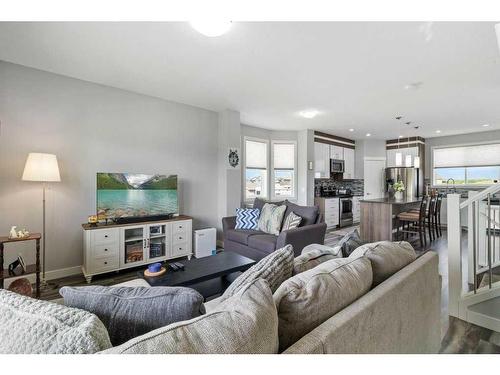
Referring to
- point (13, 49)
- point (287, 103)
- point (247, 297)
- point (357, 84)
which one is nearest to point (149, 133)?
point (13, 49)

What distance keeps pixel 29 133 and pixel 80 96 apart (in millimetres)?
740

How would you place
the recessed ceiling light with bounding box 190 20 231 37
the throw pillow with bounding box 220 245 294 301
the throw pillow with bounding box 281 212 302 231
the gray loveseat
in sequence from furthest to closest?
the throw pillow with bounding box 281 212 302 231, the gray loveseat, the recessed ceiling light with bounding box 190 20 231 37, the throw pillow with bounding box 220 245 294 301

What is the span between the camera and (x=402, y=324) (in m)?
1.11

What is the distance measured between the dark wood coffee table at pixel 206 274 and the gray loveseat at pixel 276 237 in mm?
678

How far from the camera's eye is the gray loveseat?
9.70 ft

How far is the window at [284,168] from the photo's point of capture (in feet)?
19.1

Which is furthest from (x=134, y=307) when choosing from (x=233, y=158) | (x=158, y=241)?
(x=233, y=158)

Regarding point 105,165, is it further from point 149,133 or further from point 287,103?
point 287,103

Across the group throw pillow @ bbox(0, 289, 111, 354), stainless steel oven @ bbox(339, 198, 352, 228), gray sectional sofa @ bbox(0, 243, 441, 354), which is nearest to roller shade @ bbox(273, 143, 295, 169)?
stainless steel oven @ bbox(339, 198, 352, 228)

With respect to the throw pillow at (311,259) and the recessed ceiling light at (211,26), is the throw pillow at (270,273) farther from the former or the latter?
the recessed ceiling light at (211,26)

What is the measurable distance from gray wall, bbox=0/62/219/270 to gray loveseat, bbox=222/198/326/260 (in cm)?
108

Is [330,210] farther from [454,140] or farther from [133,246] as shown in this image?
[133,246]

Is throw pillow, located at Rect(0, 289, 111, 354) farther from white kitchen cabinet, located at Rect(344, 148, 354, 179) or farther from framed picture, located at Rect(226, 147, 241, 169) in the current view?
white kitchen cabinet, located at Rect(344, 148, 354, 179)

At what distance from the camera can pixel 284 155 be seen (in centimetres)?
589
